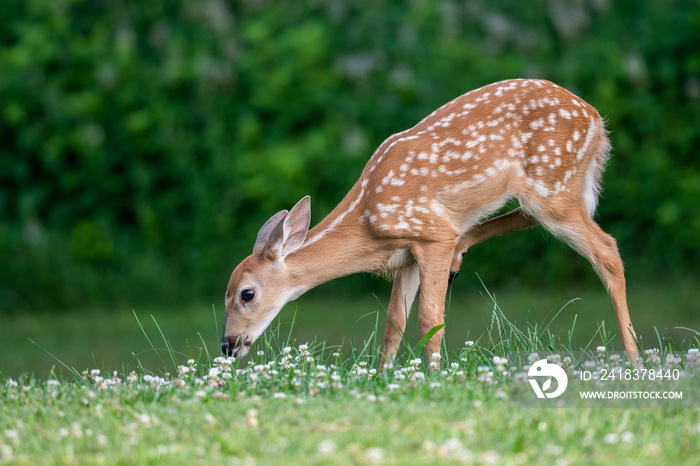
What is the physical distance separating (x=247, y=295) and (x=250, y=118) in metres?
5.29

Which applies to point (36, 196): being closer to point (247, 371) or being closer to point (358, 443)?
point (247, 371)

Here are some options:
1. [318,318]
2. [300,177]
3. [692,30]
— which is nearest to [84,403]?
[318,318]

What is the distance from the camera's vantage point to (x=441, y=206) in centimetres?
573

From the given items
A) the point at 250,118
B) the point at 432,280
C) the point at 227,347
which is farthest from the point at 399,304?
the point at 250,118

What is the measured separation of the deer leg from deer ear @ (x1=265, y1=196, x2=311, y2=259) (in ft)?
3.16

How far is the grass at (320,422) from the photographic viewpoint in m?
3.41

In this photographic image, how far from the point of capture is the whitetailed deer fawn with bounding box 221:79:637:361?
5695mm

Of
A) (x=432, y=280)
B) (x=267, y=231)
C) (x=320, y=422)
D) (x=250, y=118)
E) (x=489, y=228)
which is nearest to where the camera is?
(x=320, y=422)

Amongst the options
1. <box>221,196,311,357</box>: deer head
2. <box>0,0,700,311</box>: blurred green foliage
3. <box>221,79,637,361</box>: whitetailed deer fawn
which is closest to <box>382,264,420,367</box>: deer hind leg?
<box>221,79,637,361</box>: whitetailed deer fawn

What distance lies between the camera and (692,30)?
34.4 ft

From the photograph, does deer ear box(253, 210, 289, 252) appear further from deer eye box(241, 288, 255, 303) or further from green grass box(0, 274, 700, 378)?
green grass box(0, 274, 700, 378)

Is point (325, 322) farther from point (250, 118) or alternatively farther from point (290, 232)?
point (290, 232)

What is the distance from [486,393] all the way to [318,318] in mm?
5590

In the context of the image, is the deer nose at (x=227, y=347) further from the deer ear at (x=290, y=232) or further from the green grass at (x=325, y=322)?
the green grass at (x=325, y=322)
